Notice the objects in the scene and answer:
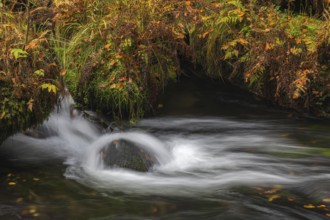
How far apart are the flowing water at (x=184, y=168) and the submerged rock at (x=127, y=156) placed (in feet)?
0.29

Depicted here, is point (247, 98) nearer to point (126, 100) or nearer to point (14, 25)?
point (126, 100)

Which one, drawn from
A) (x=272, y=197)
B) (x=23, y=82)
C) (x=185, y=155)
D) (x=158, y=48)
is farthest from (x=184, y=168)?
(x=158, y=48)

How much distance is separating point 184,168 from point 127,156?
0.71 metres

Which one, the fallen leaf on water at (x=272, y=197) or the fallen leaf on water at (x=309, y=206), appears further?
the fallen leaf on water at (x=272, y=197)

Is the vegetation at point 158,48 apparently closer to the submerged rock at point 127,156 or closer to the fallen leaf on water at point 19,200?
the submerged rock at point 127,156

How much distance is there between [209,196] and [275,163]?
4.48ft

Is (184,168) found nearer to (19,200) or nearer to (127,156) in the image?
(127,156)

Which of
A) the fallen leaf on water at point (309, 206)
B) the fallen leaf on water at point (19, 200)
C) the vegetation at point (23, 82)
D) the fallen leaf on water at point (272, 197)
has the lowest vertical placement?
the fallen leaf on water at point (19, 200)

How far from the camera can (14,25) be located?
6312 mm

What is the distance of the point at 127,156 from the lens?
5574 mm

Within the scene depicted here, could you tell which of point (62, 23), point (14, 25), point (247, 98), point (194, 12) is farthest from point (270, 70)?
point (14, 25)

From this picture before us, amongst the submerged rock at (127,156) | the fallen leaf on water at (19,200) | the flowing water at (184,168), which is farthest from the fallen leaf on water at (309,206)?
the fallen leaf on water at (19,200)

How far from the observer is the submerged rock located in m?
5.49

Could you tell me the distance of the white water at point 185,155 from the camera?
505 cm
